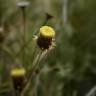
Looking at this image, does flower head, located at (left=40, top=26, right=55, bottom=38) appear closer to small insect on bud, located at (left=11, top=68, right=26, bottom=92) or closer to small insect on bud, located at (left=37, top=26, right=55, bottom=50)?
small insect on bud, located at (left=37, top=26, right=55, bottom=50)

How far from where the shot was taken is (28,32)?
1368mm

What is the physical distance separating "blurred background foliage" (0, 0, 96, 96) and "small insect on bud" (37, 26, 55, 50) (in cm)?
35

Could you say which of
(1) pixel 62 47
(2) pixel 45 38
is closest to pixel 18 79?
(2) pixel 45 38

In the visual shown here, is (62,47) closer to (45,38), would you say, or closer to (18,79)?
(18,79)

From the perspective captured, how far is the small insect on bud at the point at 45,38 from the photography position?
75 centimetres

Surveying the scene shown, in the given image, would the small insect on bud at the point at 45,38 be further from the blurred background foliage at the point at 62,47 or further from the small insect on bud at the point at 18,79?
the blurred background foliage at the point at 62,47

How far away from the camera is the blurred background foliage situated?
47.8 inches

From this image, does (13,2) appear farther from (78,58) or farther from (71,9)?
(78,58)

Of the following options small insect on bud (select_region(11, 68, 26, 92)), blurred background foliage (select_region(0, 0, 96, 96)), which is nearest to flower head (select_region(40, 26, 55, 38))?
small insect on bud (select_region(11, 68, 26, 92))

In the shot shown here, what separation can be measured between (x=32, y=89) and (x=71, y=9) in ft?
2.27

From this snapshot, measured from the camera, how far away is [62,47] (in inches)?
Answer: 55.3

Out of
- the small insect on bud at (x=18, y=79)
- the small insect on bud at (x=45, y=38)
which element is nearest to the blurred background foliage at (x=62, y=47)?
the small insect on bud at (x=18, y=79)

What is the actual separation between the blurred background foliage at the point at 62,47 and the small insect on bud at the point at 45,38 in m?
0.35

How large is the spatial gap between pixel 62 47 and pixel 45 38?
2.12ft
